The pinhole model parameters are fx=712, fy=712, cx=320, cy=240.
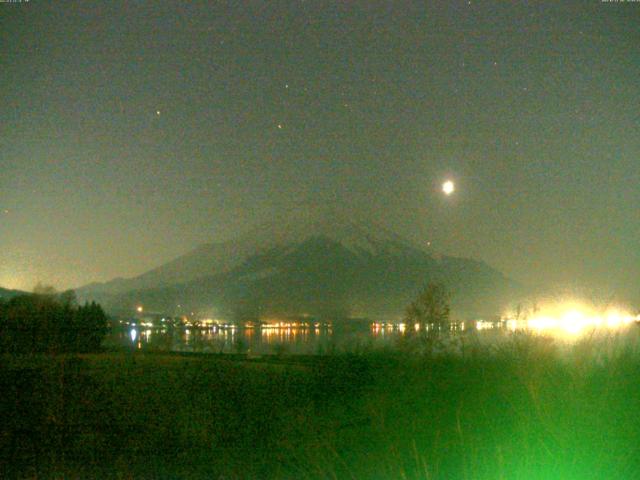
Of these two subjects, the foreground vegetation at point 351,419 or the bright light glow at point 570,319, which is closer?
the foreground vegetation at point 351,419

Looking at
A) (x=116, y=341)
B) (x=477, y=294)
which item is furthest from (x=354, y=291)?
(x=116, y=341)

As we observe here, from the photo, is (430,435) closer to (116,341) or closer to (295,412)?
(295,412)

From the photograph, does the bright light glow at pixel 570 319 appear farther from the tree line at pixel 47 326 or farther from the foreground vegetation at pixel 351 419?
the tree line at pixel 47 326

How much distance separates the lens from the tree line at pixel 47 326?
27703 mm

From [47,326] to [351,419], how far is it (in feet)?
65.5

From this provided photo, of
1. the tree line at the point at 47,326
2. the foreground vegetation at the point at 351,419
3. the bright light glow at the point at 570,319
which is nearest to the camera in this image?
the foreground vegetation at the point at 351,419

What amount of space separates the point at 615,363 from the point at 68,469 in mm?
8957

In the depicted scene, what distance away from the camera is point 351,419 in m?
13.1

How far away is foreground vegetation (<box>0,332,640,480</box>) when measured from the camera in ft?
29.9

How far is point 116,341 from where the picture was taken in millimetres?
41281

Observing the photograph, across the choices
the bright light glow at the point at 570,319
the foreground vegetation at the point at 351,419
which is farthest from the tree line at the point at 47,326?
the bright light glow at the point at 570,319

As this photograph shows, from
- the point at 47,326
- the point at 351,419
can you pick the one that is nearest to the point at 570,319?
the point at 351,419

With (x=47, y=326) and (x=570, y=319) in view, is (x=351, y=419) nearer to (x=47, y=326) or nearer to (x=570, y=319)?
(x=570, y=319)

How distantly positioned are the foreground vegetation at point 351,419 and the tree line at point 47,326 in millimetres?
11407
